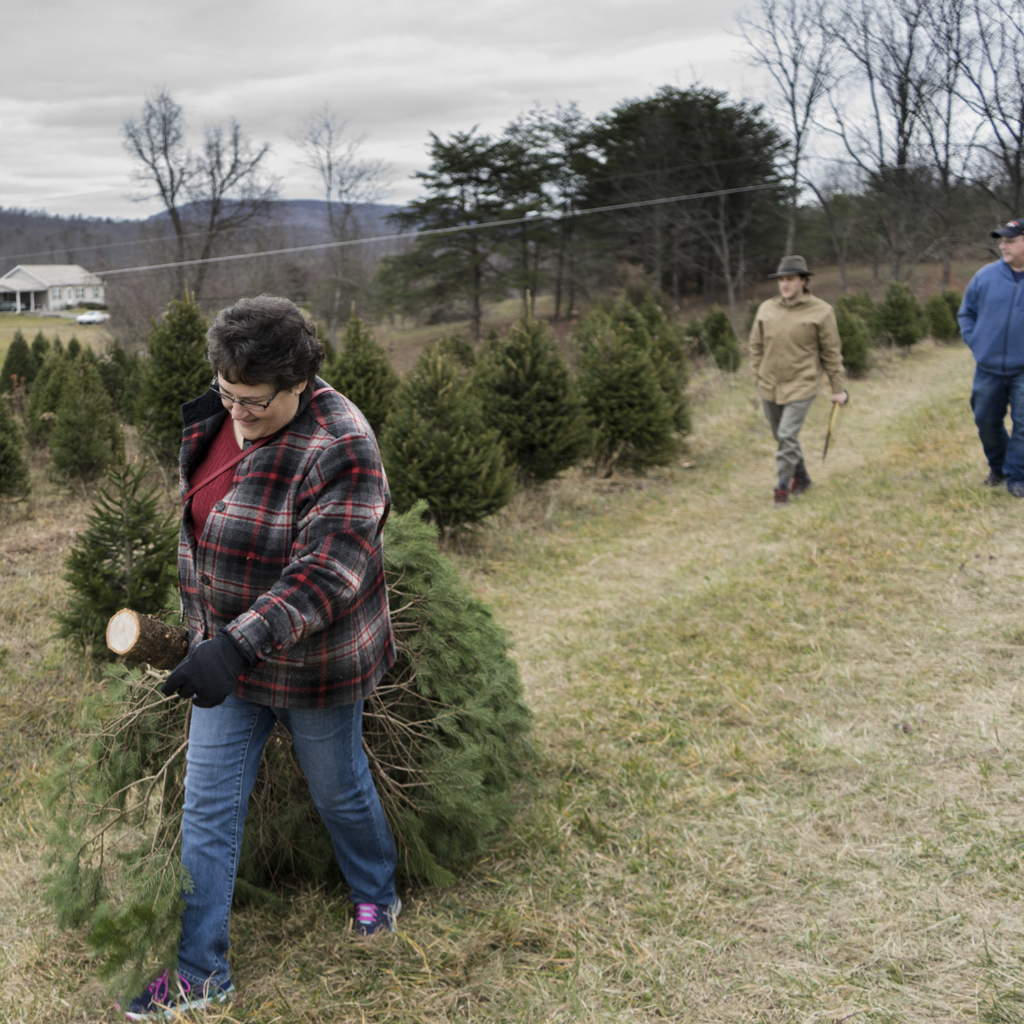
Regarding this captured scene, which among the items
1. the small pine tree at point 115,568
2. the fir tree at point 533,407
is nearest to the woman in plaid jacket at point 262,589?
the small pine tree at point 115,568

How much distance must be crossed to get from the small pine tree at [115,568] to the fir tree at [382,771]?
1777 mm

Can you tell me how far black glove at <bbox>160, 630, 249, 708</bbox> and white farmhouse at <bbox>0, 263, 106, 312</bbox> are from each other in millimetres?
16473

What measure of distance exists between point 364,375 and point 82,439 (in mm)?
3093

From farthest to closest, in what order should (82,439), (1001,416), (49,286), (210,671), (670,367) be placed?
(49,286) < (670,367) < (82,439) < (1001,416) < (210,671)

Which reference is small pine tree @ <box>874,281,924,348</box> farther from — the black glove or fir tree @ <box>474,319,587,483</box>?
the black glove

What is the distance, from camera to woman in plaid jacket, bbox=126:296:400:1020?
6.62 ft

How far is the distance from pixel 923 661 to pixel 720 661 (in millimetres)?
961

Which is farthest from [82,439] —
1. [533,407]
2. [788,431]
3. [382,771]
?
[382,771]

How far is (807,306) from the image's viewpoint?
746cm

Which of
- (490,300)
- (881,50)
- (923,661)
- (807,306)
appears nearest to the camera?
(923,661)

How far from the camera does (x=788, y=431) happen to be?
7555mm

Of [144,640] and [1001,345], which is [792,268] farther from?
[144,640]

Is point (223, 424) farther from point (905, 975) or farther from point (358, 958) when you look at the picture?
point (905, 975)

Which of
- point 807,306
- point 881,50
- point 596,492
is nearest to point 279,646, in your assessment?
point 807,306
